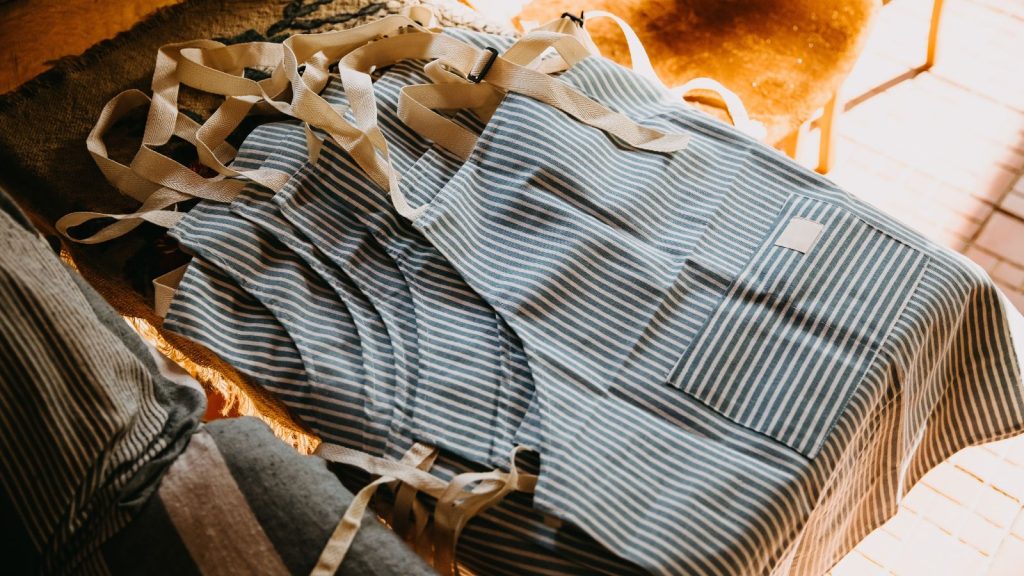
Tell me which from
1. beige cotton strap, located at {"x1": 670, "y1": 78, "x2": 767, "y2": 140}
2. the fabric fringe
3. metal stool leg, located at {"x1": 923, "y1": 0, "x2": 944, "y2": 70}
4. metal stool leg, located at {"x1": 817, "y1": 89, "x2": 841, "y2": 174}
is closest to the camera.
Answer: the fabric fringe

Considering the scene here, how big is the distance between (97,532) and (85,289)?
0.31 m

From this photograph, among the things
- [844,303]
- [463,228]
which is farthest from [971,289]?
[463,228]

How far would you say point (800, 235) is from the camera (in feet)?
3.07

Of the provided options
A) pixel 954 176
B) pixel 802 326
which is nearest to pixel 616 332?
pixel 802 326

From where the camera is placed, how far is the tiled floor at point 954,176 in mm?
1446

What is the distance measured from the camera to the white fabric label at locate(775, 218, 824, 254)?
36.5 inches

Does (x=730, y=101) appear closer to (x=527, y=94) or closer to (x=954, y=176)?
(x=527, y=94)

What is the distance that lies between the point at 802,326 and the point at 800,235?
4.8 inches

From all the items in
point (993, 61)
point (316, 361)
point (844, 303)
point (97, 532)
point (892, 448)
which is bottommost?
point (97, 532)

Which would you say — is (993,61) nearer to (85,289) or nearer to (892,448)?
(892,448)

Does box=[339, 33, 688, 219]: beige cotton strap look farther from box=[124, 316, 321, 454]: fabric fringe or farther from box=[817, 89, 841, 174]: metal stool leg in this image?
box=[817, 89, 841, 174]: metal stool leg

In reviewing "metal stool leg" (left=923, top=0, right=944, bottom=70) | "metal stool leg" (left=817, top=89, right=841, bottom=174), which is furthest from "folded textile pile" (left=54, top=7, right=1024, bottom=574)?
"metal stool leg" (left=923, top=0, right=944, bottom=70)

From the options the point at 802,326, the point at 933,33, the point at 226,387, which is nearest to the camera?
the point at 802,326

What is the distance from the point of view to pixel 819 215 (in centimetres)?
95
